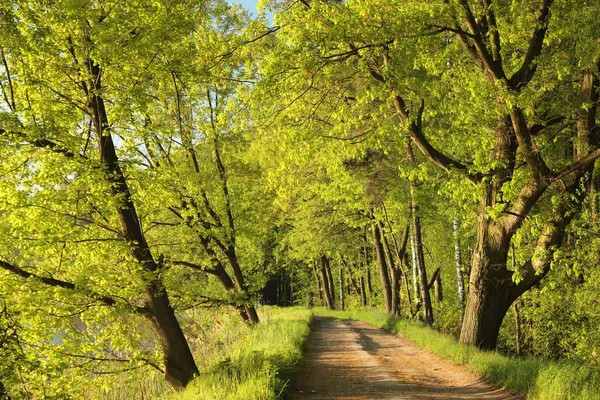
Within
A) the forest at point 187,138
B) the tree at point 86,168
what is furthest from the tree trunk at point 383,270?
the tree at point 86,168

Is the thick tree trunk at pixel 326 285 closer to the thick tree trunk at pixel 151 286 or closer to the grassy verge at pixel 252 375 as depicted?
the grassy verge at pixel 252 375

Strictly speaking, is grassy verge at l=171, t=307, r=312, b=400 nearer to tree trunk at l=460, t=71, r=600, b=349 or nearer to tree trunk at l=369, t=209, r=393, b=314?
tree trunk at l=460, t=71, r=600, b=349

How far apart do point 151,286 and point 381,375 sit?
4.79 meters

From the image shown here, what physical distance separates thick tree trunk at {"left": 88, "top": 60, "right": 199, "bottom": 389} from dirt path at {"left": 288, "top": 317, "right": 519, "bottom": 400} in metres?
2.24

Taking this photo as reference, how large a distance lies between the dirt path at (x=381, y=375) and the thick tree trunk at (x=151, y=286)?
224cm

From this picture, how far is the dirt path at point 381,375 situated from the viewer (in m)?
7.59

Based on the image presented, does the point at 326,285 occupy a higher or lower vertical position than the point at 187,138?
lower

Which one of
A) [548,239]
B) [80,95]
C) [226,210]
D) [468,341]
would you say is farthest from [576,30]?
[226,210]

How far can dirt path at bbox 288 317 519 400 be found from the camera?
7.59 m

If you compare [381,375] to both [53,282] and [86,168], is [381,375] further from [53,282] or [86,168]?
[86,168]

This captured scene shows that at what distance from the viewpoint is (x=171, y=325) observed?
9000 mm

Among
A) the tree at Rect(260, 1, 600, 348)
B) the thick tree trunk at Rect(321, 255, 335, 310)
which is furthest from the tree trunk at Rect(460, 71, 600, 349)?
the thick tree trunk at Rect(321, 255, 335, 310)

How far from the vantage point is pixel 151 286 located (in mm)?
8742

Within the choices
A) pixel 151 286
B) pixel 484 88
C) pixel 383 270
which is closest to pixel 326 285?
pixel 383 270
